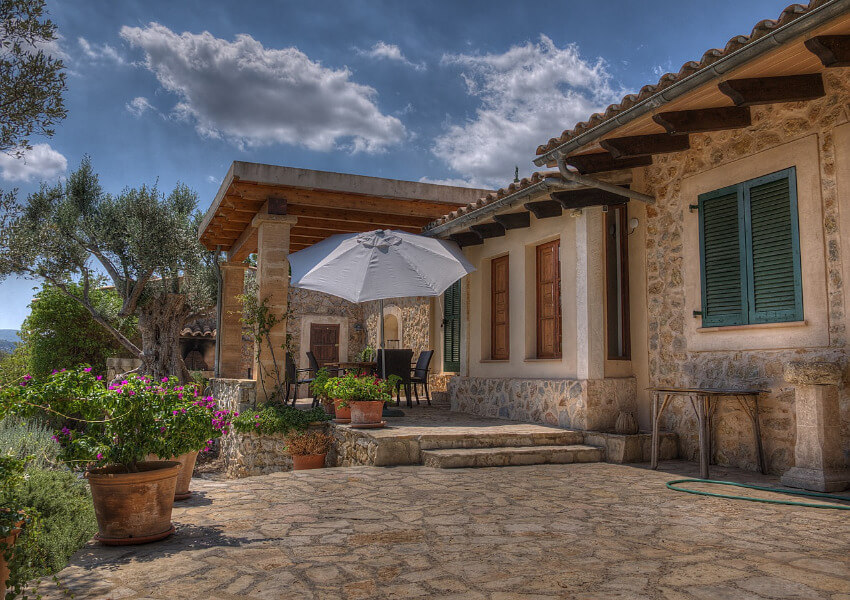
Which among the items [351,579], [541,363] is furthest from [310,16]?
[351,579]

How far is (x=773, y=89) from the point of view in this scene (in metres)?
4.79

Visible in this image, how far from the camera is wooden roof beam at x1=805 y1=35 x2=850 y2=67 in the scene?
4.03m

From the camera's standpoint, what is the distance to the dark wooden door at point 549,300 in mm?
7934

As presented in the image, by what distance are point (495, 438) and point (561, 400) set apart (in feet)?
3.84

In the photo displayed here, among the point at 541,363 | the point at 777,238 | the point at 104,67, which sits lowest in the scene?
the point at 541,363

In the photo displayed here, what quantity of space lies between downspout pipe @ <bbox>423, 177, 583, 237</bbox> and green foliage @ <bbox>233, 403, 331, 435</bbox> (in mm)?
3349

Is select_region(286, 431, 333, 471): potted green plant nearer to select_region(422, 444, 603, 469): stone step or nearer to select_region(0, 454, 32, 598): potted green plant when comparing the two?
select_region(422, 444, 603, 469): stone step

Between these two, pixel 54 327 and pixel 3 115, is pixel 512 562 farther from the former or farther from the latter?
pixel 54 327

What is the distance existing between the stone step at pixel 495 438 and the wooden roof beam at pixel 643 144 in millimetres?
3024

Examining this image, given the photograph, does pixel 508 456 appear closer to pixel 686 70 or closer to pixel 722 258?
pixel 722 258

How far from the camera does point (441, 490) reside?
4898 millimetres

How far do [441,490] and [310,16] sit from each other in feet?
26.2

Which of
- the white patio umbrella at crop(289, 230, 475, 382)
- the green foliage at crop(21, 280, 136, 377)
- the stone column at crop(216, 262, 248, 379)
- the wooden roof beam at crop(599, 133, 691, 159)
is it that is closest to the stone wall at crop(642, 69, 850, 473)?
the wooden roof beam at crop(599, 133, 691, 159)

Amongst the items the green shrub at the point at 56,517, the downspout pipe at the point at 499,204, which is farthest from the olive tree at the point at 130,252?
the green shrub at the point at 56,517
